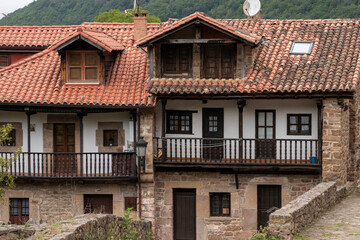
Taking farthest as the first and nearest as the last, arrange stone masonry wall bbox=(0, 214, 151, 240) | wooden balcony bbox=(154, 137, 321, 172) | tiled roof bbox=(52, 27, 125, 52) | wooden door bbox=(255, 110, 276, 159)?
wooden door bbox=(255, 110, 276, 159) < tiled roof bbox=(52, 27, 125, 52) < wooden balcony bbox=(154, 137, 321, 172) < stone masonry wall bbox=(0, 214, 151, 240)

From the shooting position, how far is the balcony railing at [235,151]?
22.5 meters

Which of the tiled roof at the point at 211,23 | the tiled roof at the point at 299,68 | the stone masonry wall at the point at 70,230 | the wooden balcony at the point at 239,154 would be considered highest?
the tiled roof at the point at 211,23

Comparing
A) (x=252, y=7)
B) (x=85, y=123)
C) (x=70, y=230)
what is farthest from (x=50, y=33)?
(x=70, y=230)

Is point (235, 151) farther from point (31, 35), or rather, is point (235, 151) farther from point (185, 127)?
point (31, 35)

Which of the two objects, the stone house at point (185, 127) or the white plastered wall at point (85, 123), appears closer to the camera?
the stone house at point (185, 127)

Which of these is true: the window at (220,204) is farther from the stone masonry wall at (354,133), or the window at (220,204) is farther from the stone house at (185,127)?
the stone masonry wall at (354,133)

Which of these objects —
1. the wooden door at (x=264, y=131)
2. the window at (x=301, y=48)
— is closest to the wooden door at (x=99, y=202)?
the wooden door at (x=264, y=131)

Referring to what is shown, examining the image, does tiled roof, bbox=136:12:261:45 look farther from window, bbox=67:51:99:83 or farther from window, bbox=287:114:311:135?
window, bbox=287:114:311:135

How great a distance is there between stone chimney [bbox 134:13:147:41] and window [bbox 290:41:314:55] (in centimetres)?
529

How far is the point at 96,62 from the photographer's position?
77.9 ft

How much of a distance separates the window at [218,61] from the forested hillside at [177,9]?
22994mm

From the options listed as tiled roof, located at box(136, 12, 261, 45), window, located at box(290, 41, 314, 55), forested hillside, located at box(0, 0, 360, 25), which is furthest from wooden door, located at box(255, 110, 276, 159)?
forested hillside, located at box(0, 0, 360, 25)

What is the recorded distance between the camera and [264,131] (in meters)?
23.2

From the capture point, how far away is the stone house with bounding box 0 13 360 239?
22.5 metres
